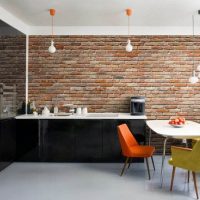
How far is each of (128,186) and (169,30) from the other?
3.22 metres

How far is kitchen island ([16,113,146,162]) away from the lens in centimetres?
553

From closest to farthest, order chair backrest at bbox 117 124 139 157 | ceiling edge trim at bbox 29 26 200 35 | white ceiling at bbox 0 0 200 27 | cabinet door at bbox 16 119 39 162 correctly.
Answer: white ceiling at bbox 0 0 200 27 < chair backrest at bbox 117 124 139 157 < cabinet door at bbox 16 119 39 162 < ceiling edge trim at bbox 29 26 200 35

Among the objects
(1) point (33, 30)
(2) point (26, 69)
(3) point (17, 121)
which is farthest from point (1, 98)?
(1) point (33, 30)

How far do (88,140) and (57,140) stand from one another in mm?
529

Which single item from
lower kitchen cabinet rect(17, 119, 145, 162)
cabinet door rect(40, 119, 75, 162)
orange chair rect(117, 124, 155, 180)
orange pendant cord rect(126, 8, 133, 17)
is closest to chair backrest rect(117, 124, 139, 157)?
orange chair rect(117, 124, 155, 180)

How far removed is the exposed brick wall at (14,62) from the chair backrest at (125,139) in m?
1.92

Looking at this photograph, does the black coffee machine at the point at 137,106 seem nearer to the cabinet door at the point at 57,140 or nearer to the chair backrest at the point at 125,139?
the chair backrest at the point at 125,139

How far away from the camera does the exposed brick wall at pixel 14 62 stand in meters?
4.88

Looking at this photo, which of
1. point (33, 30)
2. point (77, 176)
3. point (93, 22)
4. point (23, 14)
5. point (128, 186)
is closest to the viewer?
point (128, 186)

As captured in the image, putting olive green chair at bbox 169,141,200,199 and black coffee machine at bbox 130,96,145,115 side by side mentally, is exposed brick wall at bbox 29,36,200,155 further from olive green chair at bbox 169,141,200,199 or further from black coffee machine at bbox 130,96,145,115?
olive green chair at bbox 169,141,200,199

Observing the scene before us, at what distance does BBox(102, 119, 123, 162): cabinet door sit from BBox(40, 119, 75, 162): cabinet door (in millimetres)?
547

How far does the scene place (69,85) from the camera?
20.3 ft

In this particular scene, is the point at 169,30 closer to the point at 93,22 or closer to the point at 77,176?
the point at 93,22

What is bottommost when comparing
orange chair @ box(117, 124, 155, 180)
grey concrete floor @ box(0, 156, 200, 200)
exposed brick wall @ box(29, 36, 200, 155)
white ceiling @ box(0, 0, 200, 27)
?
grey concrete floor @ box(0, 156, 200, 200)
